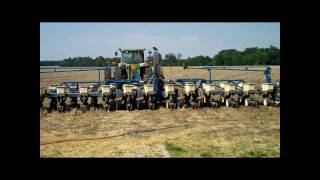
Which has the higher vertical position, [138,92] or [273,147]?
[138,92]

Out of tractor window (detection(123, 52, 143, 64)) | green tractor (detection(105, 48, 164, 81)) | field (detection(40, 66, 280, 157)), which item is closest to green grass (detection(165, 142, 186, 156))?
field (detection(40, 66, 280, 157))

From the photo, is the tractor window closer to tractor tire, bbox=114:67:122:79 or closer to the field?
tractor tire, bbox=114:67:122:79

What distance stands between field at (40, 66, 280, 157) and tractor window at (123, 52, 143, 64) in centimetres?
417

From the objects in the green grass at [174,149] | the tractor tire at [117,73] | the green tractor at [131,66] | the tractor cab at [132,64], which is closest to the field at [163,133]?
the green grass at [174,149]

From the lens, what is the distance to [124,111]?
37.3ft

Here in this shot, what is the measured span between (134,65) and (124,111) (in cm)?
391

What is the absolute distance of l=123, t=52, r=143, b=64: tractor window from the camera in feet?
49.9

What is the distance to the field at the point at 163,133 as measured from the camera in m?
6.78

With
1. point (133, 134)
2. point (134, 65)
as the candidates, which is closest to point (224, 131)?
point (133, 134)

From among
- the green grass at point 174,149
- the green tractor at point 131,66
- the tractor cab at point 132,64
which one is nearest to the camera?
the green grass at point 174,149

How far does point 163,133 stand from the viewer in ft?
27.4

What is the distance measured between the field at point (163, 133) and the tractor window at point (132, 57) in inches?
164

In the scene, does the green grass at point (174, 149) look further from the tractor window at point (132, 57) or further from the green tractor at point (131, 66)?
the tractor window at point (132, 57)
